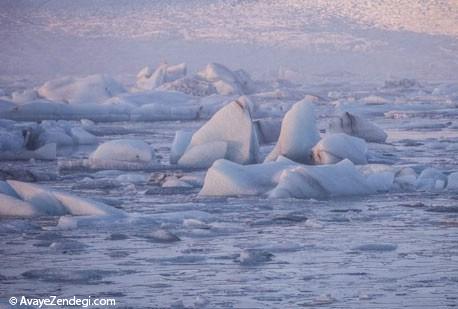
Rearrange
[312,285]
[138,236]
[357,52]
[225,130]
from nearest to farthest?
[312,285]
[138,236]
[225,130]
[357,52]

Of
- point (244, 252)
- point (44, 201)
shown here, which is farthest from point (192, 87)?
point (244, 252)

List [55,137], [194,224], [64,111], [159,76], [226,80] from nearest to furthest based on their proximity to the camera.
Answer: [194,224] → [55,137] → [64,111] → [226,80] → [159,76]

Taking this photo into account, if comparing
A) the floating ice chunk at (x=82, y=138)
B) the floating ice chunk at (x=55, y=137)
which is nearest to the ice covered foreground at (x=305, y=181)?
the floating ice chunk at (x=55, y=137)

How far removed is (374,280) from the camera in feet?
16.9

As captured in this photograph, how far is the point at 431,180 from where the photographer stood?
795 centimetres

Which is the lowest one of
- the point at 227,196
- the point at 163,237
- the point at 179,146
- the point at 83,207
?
the point at 163,237

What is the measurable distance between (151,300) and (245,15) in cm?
2208

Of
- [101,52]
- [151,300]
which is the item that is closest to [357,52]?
[101,52]

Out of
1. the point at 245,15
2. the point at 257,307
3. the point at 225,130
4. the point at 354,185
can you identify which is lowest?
the point at 257,307

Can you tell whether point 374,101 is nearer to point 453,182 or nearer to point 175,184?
point 453,182

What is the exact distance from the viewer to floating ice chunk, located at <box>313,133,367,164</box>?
27.6ft

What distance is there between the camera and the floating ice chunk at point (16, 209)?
22.2 feet

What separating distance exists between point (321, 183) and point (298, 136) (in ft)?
4.31

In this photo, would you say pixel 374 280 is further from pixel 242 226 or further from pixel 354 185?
pixel 354 185
